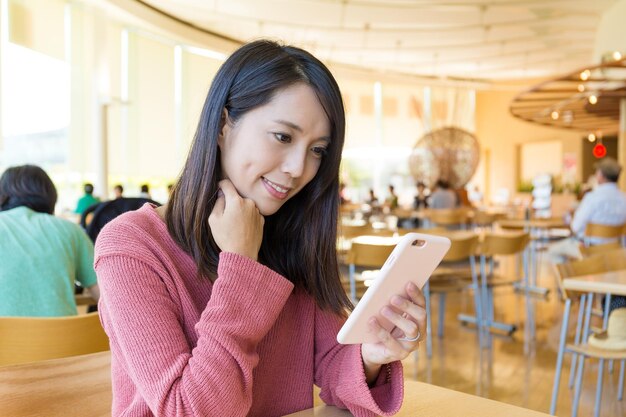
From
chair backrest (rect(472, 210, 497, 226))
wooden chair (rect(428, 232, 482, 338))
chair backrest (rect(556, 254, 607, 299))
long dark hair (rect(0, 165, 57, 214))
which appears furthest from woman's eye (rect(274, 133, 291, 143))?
chair backrest (rect(472, 210, 497, 226))

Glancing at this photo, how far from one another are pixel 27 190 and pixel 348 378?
6.21ft

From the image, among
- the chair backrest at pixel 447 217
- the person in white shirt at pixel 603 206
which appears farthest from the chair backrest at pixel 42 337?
the chair backrest at pixel 447 217

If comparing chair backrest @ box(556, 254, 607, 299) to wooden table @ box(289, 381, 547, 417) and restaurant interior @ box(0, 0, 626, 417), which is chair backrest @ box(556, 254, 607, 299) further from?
wooden table @ box(289, 381, 547, 417)

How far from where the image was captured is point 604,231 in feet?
17.3

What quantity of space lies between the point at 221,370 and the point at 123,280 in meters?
0.19

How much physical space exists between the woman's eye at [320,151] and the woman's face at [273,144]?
2cm

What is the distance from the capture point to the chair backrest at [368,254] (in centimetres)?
385

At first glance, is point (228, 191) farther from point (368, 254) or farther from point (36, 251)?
point (368, 254)

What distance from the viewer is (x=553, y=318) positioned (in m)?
5.03

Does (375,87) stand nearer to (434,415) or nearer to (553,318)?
(553,318)

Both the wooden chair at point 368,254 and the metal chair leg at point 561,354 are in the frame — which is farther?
the wooden chair at point 368,254

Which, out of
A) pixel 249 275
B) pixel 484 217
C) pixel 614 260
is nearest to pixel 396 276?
pixel 249 275

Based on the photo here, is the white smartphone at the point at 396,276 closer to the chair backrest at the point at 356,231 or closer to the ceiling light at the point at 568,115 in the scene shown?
the chair backrest at the point at 356,231

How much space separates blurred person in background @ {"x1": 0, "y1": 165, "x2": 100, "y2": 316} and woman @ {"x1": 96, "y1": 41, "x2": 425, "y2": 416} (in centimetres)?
143
